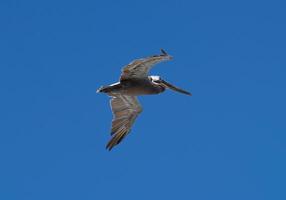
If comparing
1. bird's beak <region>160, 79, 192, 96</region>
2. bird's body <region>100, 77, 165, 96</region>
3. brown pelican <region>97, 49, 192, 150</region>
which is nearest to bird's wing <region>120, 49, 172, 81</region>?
brown pelican <region>97, 49, 192, 150</region>

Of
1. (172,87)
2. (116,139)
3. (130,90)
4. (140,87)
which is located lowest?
(116,139)

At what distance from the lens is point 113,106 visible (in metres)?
29.3

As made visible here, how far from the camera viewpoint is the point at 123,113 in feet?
96.5

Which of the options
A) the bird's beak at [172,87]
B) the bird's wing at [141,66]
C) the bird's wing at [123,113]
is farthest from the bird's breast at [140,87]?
the bird's wing at [123,113]

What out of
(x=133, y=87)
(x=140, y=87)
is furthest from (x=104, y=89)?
(x=140, y=87)

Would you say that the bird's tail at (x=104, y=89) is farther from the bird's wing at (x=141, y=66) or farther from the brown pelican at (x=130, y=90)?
the bird's wing at (x=141, y=66)

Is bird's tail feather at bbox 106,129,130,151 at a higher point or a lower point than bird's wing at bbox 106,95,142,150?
lower

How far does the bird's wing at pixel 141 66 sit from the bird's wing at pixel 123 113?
2.64 meters

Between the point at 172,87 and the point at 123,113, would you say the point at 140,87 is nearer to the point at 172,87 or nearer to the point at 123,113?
the point at 172,87

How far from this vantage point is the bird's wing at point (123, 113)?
28.8m

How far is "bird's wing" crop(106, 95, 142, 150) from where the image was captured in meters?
28.8

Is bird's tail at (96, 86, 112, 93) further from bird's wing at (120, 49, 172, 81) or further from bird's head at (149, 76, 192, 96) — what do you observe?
bird's head at (149, 76, 192, 96)

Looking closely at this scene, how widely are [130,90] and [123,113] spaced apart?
8.71ft

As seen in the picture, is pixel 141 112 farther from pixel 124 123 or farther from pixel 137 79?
pixel 137 79
